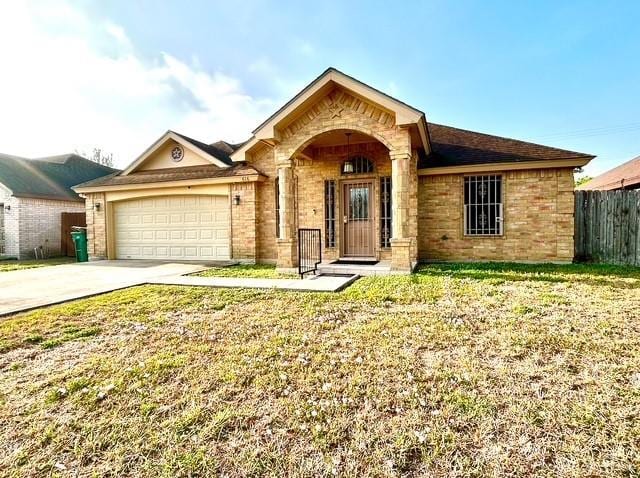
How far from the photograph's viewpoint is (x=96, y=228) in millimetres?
12414

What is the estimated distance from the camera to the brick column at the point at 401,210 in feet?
24.8

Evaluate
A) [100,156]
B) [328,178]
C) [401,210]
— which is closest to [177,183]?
[328,178]

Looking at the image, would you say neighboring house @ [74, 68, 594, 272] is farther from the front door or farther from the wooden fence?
the wooden fence

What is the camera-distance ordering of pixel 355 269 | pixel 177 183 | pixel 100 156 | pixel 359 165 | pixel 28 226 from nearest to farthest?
pixel 355 269 → pixel 359 165 → pixel 177 183 → pixel 28 226 → pixel 100 156

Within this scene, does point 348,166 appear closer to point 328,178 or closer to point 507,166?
point 328,178

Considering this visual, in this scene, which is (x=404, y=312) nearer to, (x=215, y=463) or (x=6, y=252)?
(x=215, y=463)

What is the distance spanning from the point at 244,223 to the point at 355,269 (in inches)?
173

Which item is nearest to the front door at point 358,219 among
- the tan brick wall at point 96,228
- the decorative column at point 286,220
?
the decorative column at point 286,220

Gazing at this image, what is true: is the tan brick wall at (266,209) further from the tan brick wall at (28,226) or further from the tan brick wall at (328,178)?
the tan brick wall at (28,226)

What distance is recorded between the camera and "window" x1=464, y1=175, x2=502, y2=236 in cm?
936

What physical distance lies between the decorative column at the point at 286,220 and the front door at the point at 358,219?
209 centimetres

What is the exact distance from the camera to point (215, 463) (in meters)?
1.83

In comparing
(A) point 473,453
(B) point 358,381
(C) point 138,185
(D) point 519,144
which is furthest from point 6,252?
(D) point 519,144

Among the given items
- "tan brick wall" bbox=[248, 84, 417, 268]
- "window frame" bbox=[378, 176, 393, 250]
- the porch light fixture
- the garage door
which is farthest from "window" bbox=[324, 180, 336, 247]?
the garage door
